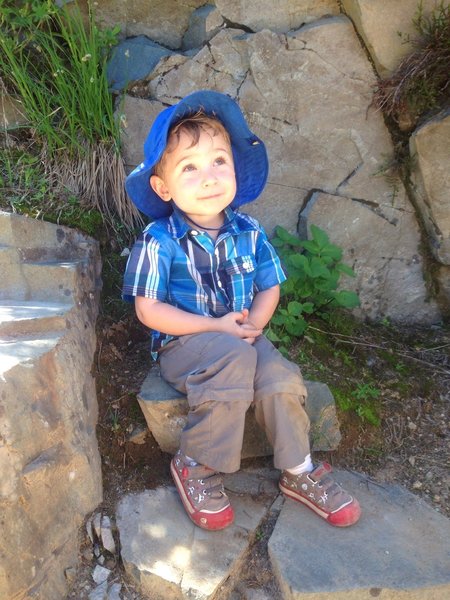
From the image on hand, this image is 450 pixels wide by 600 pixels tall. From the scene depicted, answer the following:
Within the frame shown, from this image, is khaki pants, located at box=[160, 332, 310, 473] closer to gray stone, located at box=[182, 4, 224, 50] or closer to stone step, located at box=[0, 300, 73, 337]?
stone step, located at box=[0, 300, 73, 337]

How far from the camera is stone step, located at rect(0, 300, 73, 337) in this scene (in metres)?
2.23

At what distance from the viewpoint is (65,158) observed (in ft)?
10.4

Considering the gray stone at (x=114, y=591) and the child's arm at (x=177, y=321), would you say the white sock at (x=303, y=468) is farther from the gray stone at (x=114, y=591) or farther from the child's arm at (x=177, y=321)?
the gray stone at (x=114, y=591)

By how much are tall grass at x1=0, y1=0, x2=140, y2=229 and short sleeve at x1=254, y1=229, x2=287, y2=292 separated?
0.84 meters

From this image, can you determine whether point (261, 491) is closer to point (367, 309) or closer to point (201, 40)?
point (367, 309)

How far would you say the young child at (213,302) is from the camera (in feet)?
7.19

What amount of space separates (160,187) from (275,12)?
1.37 meters

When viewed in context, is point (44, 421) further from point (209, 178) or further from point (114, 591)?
point (209, 178)

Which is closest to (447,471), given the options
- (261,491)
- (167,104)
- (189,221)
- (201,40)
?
(261,491)

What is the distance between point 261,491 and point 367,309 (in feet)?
4.47

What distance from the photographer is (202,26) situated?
326 centimetres

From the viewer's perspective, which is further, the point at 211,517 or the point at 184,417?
the point at 184,417

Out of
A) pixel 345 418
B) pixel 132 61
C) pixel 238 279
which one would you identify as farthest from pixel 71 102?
pixel 345 418

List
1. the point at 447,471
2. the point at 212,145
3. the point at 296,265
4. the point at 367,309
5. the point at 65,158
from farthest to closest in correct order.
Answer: the point at 367,309, the point at 65,158, the point at 296,265, the point at 447,471, the point at 212,145
